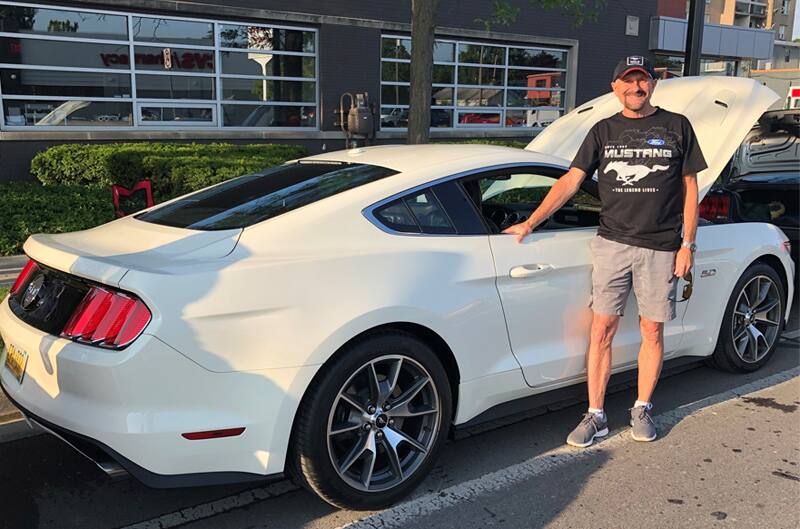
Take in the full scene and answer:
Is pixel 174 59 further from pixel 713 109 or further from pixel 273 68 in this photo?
pixel 713 109

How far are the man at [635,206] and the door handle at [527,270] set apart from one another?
142mm

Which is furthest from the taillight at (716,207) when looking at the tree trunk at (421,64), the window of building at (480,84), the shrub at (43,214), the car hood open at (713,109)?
the window of building at (480,84)

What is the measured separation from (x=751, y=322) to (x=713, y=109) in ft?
4.76

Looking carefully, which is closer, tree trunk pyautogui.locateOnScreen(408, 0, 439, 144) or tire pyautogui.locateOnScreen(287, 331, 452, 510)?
tire pyautogui.locateOnScreen(287, 331, 452, 510)

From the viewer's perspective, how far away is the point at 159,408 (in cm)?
246

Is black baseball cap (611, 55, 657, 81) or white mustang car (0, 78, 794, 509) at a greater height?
black baseball cap (611, 55, 657, 81)

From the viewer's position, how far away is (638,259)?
3486 millimetres

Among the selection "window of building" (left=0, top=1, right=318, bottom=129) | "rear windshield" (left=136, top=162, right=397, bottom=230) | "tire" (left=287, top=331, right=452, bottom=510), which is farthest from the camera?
"window of building" (left=0, top=1, right=318, bottom=129)

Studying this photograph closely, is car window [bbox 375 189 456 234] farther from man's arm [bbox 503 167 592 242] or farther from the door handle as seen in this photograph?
man's arm [bbox 503 167 592 242]

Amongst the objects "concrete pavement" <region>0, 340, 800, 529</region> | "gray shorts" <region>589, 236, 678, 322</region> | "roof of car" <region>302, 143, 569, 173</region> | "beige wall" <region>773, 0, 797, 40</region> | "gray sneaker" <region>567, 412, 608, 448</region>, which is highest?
"beige wall" <region>773, 0, 797, 40</region>

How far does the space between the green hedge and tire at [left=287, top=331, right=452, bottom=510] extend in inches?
228

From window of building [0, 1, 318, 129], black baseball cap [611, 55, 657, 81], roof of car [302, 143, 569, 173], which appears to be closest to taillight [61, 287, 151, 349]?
roof of car [302, 143, 569, 173]

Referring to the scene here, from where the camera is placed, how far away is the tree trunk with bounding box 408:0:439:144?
294 inches

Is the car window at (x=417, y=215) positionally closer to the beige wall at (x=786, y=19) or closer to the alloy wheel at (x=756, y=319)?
the alloy wheel at (x=756, y=319)
